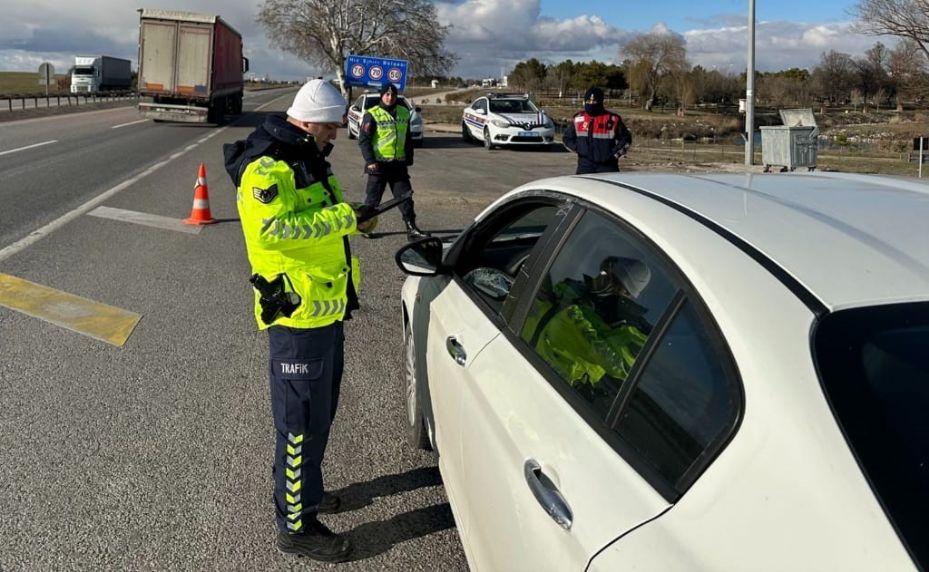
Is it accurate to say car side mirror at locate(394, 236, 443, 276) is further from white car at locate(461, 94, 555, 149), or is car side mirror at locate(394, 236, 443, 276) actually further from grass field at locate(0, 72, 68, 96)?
grass field at locate(0, 72, 68, 96)

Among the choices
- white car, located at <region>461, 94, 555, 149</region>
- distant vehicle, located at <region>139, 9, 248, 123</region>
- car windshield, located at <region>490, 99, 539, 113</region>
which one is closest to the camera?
white car, located at <region>461, 94, 555, 149</region>

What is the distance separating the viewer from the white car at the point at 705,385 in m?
1.31

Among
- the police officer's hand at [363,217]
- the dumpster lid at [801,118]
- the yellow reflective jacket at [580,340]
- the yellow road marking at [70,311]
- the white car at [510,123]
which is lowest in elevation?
the yellow road marking at [70,311]

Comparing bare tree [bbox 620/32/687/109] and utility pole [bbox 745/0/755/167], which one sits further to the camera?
bare tree [bbox 620/32/687/109]

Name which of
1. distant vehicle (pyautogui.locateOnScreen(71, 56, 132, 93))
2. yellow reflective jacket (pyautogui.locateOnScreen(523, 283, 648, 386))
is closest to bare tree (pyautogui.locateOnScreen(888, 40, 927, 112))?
yellow reflective jacket (pyautogui.locateOnScreen(523, 283, 648, 386))

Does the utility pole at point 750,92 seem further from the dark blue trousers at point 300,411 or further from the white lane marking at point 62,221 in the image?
the dark blue trousers at point 300,411

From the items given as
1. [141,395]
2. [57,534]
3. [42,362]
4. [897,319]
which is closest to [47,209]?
[42,362]

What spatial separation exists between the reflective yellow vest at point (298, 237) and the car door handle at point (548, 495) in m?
1.22

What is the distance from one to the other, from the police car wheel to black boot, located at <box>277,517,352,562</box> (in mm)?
783

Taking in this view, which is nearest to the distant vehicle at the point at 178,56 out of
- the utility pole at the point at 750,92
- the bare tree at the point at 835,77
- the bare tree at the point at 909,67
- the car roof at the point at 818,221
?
the utility pole at the point at 750,92

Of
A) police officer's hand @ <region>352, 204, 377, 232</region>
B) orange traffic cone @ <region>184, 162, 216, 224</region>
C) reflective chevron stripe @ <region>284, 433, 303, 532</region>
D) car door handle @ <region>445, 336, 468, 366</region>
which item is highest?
orange traffic cone @ <region>184, 162, 216, 224</region>

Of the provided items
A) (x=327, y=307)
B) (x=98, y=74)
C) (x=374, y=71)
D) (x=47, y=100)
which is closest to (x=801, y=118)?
(x=327, y=307)

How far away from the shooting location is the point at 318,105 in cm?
286

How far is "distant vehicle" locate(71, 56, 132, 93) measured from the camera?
192 feet
